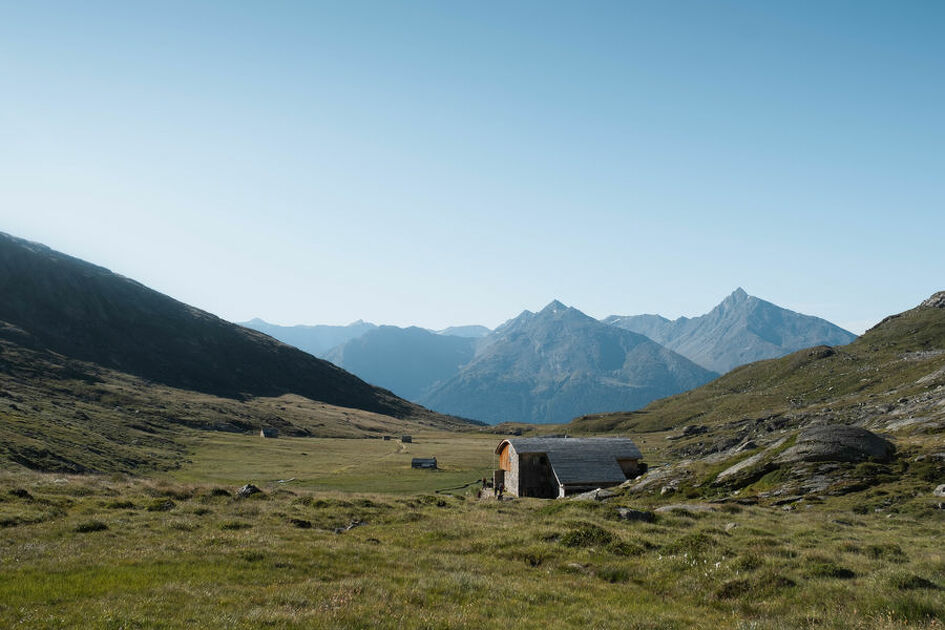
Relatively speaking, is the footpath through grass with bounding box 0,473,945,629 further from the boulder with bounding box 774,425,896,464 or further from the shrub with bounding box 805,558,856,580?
the boulder with bounding box 774,425,896,464

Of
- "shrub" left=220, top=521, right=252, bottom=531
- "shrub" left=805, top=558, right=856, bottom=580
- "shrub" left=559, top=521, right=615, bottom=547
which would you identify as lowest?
"shrub" left=220, top=521, right=252, bottom=531

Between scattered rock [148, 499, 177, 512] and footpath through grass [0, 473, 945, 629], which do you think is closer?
footpath through grass [0, 473, 945, 629]

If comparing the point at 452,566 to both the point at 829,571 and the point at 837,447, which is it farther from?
the point at 837,447

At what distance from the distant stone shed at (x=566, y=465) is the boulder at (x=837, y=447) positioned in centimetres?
1841

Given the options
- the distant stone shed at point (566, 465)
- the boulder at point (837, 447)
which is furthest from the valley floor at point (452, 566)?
the distant stone shed at point (566, 465)

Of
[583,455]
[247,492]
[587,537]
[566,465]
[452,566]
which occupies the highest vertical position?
[587,537]

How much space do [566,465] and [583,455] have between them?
9.17 feet

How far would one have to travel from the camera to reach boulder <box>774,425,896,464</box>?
43812 mm

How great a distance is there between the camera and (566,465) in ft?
200

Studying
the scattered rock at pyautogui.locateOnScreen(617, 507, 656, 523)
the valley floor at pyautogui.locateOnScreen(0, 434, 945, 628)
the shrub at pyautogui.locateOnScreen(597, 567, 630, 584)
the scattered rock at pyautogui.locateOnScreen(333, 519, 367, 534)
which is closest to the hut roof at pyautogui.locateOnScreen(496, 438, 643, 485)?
the valley floor at pyautogui.locateOnScreen(0, 434, 945, 628)

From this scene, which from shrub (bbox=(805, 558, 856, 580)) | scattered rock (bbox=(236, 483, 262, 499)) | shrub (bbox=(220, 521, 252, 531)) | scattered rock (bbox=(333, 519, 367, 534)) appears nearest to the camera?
shrub (bbox=(805, 558, 856, 580))

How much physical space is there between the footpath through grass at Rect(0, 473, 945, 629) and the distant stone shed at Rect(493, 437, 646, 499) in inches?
1030

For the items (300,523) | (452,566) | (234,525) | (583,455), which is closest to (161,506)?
(234,525)

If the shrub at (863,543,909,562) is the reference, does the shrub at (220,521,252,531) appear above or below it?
below
